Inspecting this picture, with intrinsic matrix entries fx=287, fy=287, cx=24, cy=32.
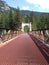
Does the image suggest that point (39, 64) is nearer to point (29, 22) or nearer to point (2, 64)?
point (2, 64)

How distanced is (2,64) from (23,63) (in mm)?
705

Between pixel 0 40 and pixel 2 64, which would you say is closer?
→ pixel 2 64

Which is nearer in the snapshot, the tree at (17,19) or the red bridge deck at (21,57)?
the red bridge deck at (21,57)

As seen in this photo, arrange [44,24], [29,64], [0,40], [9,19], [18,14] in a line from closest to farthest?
[29,64], [0,40], [44,24], [9,19], [18,14]

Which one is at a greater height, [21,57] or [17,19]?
[21,57]

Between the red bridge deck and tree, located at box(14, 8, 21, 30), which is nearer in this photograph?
the red bridge deck

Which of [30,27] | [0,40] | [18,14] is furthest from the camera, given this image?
[30,27]

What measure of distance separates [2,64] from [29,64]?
83cm

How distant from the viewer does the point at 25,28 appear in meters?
188

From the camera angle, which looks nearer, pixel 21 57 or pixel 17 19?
pixel 21 57

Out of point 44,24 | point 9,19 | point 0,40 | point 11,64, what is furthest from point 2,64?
point 9,19

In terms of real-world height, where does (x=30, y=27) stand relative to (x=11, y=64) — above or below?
below

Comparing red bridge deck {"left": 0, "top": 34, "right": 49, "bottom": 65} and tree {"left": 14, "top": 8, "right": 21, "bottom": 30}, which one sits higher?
red bridge deck {"left": 0, "top": 34, "right": 49, "bottom": 65}

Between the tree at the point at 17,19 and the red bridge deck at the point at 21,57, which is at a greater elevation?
the red bridge deck at the point at 21,57
